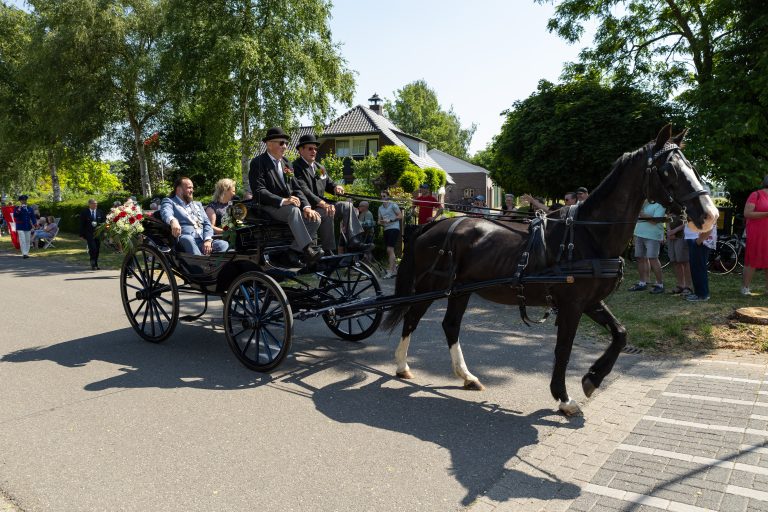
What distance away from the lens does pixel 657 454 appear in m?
3.71

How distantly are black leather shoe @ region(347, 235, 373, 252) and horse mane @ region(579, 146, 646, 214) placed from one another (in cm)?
249

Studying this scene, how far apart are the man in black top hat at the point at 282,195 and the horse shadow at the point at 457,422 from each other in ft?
4.60

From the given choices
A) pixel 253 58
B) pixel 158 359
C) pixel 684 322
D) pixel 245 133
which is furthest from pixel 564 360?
pixel 245 133

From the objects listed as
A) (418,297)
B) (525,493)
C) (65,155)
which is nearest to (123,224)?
(418,297)

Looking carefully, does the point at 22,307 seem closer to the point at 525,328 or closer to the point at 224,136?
the point at 525,328

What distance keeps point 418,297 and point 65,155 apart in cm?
2533

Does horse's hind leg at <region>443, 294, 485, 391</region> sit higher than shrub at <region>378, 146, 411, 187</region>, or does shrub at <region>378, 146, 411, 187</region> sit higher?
shrub at <region>378, 146, 411, 187</region>

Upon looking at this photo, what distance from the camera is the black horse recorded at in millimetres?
4004

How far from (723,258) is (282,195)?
1128 cm

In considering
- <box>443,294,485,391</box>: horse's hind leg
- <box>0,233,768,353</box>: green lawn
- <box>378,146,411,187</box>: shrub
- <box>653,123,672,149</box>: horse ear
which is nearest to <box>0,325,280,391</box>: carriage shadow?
<box>443,294,485,391</box>: horse's hind leg

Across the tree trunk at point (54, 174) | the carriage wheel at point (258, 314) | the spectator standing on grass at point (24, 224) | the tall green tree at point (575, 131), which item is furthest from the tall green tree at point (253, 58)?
the carriage wheel at point (258, 314)

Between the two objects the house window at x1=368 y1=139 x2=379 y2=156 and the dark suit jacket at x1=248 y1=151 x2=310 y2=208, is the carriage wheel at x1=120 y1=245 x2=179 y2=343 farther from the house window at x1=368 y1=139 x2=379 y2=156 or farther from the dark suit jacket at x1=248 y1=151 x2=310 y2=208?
the house window at x1=368 y1=139 x2=379 y2=156

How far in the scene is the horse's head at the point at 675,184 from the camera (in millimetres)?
3832

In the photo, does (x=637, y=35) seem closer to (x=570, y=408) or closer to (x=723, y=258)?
(x=723, y=258)
